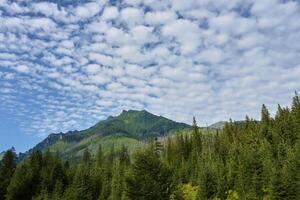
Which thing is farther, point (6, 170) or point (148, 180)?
point (6, 170)

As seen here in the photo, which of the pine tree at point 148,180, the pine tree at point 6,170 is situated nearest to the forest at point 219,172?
the pine tree at point 6,170

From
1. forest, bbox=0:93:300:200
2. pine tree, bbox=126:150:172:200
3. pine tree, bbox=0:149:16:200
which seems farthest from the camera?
pine tree, bbox=0:149:16:200

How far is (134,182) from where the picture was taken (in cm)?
4025

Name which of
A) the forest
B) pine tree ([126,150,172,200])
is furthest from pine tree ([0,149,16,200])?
pine tree ([126,150,172,200])

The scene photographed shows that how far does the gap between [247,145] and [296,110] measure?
21.7 metres

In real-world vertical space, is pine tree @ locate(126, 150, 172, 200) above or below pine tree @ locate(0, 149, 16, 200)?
below

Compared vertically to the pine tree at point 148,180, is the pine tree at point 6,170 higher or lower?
higher

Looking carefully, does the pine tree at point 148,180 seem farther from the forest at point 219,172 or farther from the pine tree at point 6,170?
the pine tree at point 6,170

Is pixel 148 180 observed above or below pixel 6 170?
below

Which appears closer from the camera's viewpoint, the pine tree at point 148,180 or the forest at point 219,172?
the pine tree at point 148,180

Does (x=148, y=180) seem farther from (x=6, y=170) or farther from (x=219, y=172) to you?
(x=6, y=170)

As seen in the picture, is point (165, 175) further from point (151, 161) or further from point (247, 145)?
point (247, 145)

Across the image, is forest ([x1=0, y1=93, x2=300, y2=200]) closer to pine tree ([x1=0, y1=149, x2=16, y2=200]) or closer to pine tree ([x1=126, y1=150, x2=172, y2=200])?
pine tree ([x1=0, y1=149, x2=16, y2=200])

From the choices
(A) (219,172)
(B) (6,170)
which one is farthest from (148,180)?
(B) (6,170)
